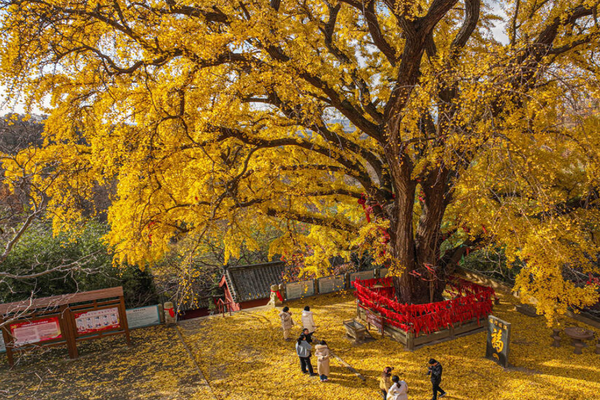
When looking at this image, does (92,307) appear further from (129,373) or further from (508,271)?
(508,271)

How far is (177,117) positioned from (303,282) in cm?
874

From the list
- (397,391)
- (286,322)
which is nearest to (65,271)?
(286,322)

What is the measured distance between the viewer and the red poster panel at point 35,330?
948cm

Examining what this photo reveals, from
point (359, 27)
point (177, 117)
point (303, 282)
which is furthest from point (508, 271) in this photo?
point (177, 117)

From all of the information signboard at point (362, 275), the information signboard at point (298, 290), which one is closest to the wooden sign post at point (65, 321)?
the information signboard at point (298, 290)

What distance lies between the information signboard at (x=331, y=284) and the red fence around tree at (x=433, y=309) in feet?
8.64

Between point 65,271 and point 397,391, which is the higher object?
point 65,271

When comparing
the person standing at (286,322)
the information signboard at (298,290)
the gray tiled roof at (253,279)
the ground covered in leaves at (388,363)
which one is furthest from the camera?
the gray tiled roof at (253,279)

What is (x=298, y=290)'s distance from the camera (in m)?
14.0

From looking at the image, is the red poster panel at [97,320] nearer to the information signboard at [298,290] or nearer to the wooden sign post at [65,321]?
the wooden sign post at [65,321]

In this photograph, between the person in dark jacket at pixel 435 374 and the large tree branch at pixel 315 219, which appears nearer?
the person in dark jacket at pixel 435 374

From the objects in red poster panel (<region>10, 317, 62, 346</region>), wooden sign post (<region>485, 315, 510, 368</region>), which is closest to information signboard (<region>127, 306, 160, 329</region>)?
red poster panel (<region>10, 317, 62, 346</region>)

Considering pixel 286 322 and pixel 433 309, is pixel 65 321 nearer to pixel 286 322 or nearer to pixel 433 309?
pixel 286 322

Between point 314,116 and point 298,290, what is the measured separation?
28.0 feet
